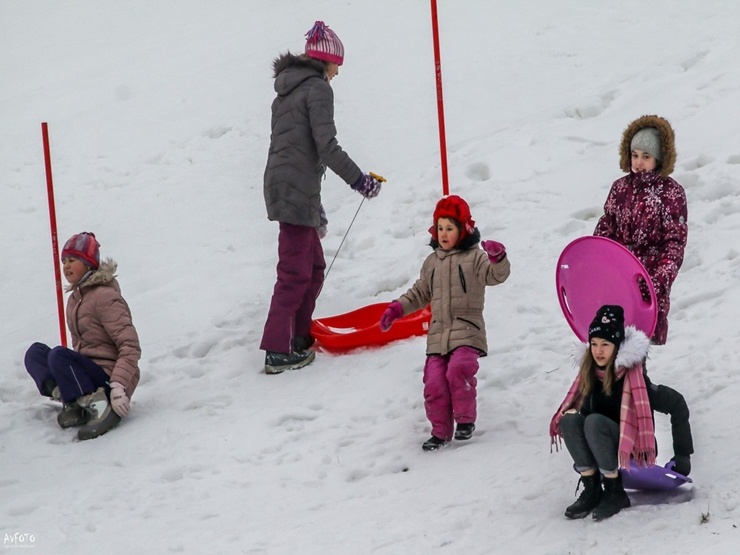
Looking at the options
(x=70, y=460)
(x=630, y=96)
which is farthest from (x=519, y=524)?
(x=630, y=96)

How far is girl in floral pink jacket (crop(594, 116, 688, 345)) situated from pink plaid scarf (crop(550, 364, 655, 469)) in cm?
103

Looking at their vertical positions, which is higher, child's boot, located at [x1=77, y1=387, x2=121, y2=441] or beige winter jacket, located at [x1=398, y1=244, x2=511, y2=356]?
beige winter jacket, located at [x1=398, y1=244, x2=511, y2=356]

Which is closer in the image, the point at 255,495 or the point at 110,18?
the point at 255,495

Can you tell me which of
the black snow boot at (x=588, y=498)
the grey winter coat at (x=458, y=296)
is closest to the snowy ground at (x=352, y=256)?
the black snow boot at (x=588, y=498)

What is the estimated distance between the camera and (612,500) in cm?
491

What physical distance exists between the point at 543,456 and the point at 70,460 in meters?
2.67

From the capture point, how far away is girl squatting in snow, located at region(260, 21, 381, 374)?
711cm

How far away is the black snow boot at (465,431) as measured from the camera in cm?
601

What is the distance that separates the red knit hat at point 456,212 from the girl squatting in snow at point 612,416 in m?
1.34

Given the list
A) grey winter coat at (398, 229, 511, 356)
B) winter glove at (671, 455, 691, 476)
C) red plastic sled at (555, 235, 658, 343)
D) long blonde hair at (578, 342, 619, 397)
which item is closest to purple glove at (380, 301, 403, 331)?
grey winter coat at (398, 229, 511, 356)

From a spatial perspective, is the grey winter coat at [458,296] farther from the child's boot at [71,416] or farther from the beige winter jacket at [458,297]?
the child's boot at [71,416]

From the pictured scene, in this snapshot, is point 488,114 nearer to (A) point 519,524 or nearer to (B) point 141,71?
(B) point 141,71

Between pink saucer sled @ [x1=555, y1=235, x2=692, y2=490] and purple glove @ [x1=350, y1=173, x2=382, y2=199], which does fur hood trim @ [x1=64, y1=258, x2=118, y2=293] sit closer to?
purple glove @ [x1=350, y1=173, x2=382, y2=199]

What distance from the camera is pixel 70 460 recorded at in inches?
253
